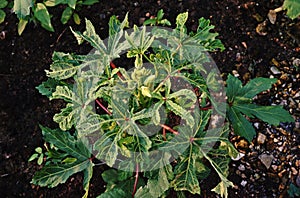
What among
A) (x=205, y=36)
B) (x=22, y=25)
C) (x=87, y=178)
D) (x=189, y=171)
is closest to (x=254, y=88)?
(x=205, y=36)

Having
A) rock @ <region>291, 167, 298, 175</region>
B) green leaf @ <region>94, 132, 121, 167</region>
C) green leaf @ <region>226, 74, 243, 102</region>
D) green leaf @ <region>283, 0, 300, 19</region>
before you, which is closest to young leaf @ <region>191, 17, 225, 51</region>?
green leaf @ <region>226, 74, 243, 102</region>

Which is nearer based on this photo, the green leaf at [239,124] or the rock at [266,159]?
the green leaf at [239,124]

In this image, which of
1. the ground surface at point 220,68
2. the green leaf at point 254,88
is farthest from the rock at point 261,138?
the green leaf at point 254,88

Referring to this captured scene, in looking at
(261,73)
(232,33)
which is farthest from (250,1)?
(261,73)

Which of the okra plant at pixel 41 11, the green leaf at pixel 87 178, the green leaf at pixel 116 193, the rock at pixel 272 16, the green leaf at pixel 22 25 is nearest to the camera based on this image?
the green leaf at pixel 87 178

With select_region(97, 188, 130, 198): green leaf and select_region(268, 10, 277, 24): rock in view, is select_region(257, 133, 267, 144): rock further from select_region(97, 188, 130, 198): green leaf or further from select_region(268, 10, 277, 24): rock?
select_region(97, 188, 130, 198): green leaf

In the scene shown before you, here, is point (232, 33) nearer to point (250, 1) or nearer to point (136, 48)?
point (250, 1)

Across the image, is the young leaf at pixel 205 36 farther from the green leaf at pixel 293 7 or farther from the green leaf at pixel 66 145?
the green leaf at pixel 293 7
